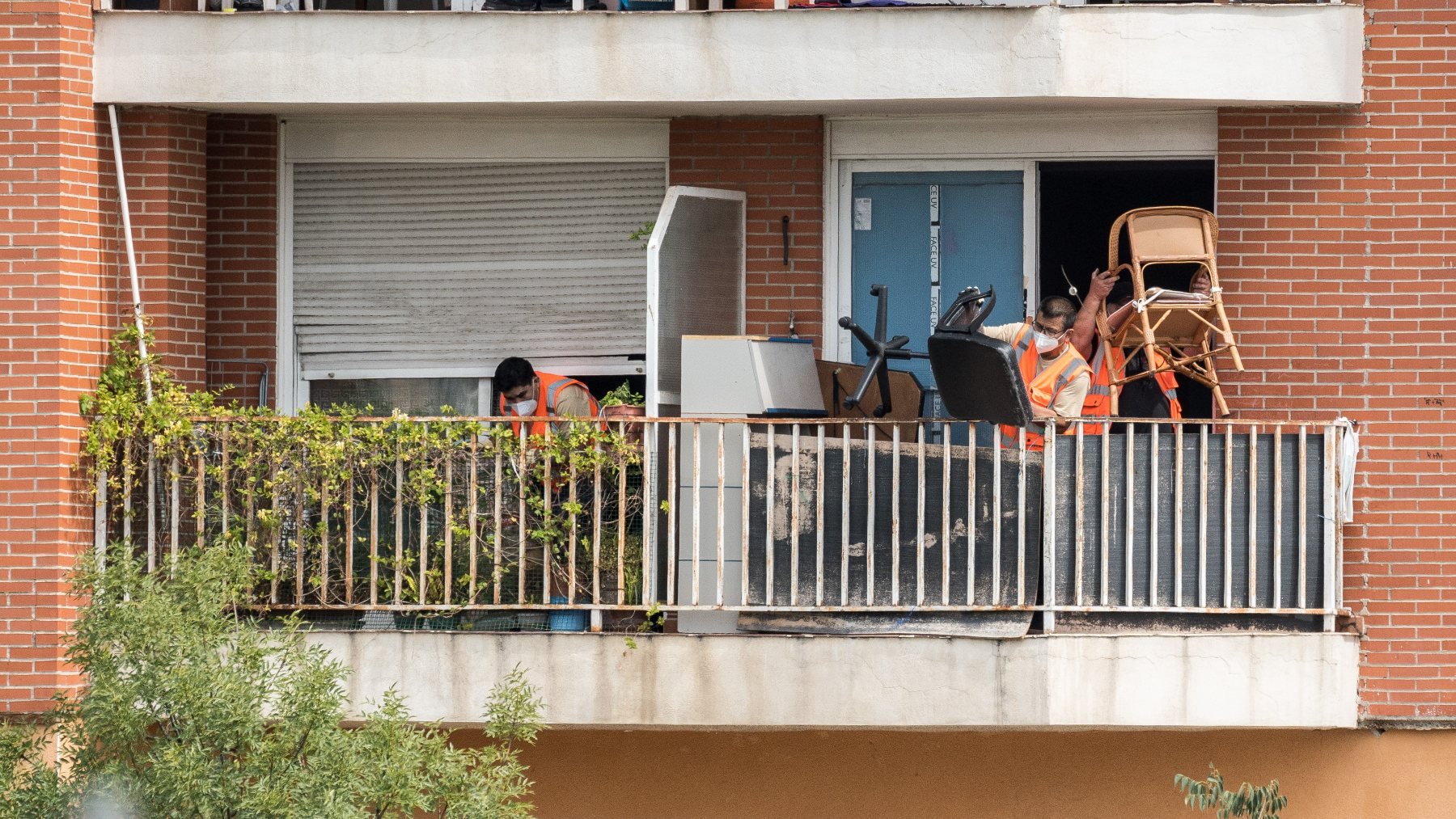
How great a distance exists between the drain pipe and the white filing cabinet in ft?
9.04

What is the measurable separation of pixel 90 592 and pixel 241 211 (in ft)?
8.73

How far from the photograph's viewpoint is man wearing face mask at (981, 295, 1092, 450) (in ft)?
31.7

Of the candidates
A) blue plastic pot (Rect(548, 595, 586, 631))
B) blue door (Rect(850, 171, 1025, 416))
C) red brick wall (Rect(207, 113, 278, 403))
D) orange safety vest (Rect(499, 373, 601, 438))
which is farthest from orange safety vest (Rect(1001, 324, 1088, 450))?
red brick wall (Rect(207, 113, 278, 403))

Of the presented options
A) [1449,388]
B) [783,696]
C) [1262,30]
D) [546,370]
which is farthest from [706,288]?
[1449,388]

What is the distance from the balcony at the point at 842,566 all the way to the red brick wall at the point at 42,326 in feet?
1.63

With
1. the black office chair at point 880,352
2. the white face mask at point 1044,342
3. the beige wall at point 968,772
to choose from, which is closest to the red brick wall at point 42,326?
the beige wall at point 968,772

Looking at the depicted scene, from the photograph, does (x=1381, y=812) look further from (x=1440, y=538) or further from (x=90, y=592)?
(x=90, y=592)

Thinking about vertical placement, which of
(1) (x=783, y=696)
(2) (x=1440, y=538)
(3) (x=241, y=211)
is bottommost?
(1) (x=783, y=696)

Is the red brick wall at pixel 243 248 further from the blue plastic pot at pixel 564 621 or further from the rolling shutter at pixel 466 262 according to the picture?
the blue plastic pot at pixel 564 621

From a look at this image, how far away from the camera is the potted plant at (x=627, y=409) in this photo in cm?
948

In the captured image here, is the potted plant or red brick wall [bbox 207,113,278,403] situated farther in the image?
red brick wall [bbox 207,113,278,403]

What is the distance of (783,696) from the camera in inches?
362

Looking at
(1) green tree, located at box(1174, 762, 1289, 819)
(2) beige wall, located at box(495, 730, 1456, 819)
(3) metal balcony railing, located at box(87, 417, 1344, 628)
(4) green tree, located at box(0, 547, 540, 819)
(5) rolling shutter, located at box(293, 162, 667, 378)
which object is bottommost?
(2) beige wall, located at box(495, 730, 1456, 819)

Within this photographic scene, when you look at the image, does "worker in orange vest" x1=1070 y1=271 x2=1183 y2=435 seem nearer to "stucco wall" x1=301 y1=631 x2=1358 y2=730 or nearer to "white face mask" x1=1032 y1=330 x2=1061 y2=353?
"white face mask" x1=1032 y1=330 x2=1061 y2=353
